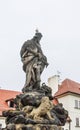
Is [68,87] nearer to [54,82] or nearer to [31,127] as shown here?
[54,82]

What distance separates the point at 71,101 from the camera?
43719mm

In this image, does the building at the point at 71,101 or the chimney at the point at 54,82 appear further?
the chimney at the point at 54,82

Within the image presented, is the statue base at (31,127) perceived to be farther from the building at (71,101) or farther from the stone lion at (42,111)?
the building at (71,101)

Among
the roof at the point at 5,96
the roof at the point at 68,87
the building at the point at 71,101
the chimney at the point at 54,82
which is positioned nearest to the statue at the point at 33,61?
the roof at the point at 5,96

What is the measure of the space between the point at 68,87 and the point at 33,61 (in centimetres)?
3089

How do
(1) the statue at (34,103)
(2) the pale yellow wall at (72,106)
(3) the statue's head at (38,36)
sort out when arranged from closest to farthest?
(1) the statue at (34,103) < (3) the statue's head at (38,36) < (2) the pale yellow wall at (72,106)

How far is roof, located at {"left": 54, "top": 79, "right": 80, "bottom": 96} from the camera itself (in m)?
44.4

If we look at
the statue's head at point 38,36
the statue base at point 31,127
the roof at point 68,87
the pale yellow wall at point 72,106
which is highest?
the roof at point 68,87

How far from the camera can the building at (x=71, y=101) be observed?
143ft

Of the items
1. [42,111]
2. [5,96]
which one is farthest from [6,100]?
[42,111]

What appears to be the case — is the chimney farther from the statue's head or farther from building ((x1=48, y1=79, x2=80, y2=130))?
the statue's head

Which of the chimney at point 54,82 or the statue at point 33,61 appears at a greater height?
the chimney at point 54,82

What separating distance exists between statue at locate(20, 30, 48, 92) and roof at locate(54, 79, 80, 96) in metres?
29.7

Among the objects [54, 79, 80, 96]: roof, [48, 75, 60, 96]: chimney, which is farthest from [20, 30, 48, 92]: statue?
[48, 75, 60, 96]: chimney
